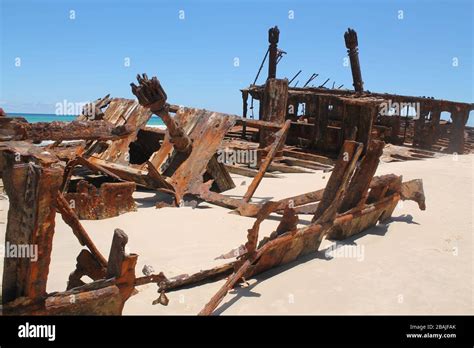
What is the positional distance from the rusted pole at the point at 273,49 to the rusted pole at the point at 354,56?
3.05 meters

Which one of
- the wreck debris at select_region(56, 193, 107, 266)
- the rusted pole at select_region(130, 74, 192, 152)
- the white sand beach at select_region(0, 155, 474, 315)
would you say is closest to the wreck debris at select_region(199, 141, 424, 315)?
the white sand beach at select_region(0, 155, 474, 315)

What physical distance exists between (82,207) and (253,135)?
36.6 ft

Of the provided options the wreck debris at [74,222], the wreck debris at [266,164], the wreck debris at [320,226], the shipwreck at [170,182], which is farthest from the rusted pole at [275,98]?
the wreck debris at [74,222]

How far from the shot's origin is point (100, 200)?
5.96 metres

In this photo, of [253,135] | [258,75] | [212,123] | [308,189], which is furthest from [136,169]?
[258,75]

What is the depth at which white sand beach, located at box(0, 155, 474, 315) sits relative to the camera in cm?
358

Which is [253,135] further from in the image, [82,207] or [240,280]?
[240,280]

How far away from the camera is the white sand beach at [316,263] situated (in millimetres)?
3576

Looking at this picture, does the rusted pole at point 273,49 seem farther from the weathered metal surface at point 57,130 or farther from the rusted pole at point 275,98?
the weathered metal surface at point 57,130

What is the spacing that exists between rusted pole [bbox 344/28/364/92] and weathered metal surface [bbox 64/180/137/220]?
500 inches

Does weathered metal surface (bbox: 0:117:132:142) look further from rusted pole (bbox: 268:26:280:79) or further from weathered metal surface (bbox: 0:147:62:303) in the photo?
rusted pole (bbox: 268:26:280:79)

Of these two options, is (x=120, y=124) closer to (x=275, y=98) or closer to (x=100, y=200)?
(x=100, y=200)

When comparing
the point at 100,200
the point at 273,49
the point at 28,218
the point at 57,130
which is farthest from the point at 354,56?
the point at 28,218
